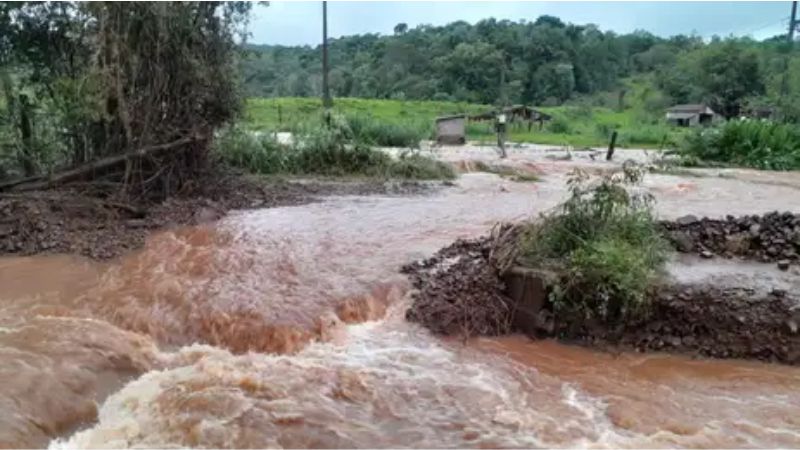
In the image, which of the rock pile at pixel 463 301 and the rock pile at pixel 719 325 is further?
the rock pile at pixel 463 301

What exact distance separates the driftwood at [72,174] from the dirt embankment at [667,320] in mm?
4951

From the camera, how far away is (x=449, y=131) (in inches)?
879

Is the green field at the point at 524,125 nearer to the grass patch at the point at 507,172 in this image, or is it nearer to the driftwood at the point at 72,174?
the grass patch at the point at 507,172

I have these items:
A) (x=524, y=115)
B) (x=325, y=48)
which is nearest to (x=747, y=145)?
(x=524, y=115)

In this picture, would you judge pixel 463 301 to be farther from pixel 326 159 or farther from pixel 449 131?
pixel 449 131

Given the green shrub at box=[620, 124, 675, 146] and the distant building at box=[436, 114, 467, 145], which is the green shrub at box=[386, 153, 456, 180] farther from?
the green shrub at box=[620, 124, 675, 146]

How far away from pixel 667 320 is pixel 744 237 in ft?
4.88

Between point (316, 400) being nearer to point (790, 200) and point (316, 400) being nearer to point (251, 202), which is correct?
point (251, 202)

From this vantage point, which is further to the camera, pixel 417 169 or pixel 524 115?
pixel 524 115

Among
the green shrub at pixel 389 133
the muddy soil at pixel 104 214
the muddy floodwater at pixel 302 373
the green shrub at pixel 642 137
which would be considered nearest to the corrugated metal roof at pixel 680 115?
the green shrub at pixel 642 137

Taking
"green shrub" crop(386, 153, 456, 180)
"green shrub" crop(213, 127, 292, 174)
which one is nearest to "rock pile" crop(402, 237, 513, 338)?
"green shrub" crop(213, 127, 292, 174)

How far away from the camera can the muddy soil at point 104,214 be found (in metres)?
7.55

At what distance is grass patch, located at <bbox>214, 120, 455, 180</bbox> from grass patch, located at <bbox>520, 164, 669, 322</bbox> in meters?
7.34

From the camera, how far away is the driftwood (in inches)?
343
